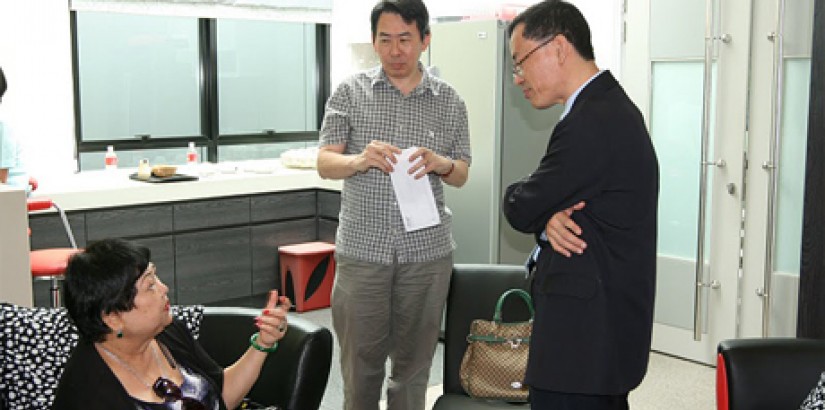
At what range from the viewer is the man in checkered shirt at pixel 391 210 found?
2.89 meters

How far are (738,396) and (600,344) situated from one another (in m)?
0.86

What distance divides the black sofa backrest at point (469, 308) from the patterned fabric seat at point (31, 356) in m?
1.21

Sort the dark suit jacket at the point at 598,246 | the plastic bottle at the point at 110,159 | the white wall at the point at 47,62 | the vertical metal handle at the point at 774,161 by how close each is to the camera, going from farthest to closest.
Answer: the plastic bottle at the point at 110,159
the white wall at the point at 47,62
the vertical metal handle at the point at 774,161
the dark suit jacket at the point at 598,246

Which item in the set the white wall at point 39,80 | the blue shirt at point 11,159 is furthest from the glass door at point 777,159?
the white wall at point 39,80

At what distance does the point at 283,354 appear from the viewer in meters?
2.59

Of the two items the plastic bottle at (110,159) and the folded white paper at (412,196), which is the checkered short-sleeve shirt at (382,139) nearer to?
the folded white paper at (412,196)

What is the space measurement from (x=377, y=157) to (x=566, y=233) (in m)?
0.97

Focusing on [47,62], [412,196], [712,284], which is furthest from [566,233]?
[47,62]

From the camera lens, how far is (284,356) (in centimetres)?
259

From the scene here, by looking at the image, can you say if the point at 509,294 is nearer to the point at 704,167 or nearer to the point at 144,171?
the point at 704,167

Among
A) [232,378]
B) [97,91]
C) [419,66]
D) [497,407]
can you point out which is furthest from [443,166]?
[97,91]

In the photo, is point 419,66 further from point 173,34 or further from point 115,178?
point 173,34

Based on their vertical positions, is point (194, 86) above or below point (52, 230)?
above

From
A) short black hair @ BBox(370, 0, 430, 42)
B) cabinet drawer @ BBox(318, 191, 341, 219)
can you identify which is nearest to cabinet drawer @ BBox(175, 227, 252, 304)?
cabinet drawer @ BBox(318, 191, 341, 219)
